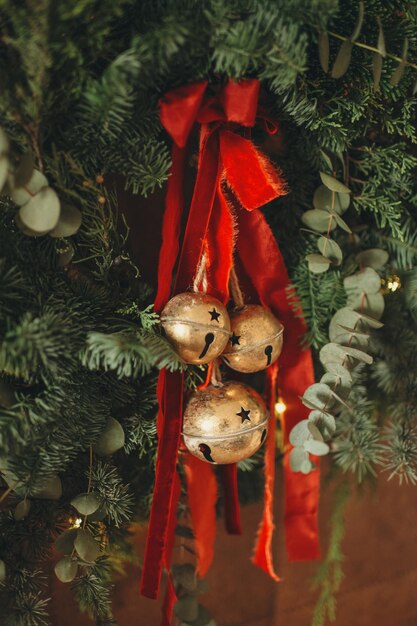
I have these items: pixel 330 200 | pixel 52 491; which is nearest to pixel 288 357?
pixel 330 200

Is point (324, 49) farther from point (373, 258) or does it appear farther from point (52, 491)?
point (52, 491)

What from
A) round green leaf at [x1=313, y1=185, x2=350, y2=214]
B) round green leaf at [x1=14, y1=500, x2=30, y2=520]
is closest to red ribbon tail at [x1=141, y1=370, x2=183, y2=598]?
round green leaf at [x1=14, y1=500, x2=30, y2=520]

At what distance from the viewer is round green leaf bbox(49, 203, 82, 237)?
18.1 inches

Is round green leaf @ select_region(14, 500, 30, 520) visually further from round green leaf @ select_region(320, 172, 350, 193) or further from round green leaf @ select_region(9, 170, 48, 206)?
round green leaf @ select_region(320, 172, 350, 193)

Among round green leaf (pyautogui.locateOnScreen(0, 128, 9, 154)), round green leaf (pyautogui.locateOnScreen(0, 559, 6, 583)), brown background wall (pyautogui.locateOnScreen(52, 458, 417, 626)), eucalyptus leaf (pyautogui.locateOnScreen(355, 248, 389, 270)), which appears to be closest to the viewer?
round green leaf (pyautogui.locateOnScreen(0, 128, 9, 154))

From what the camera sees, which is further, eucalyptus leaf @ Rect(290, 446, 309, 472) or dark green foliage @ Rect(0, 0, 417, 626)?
eucalyptus leaf @ Rect(290, 446, 309, 472)

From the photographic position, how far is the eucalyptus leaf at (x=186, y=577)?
2.23 ft

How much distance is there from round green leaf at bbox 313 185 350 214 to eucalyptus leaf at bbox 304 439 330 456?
0.23m

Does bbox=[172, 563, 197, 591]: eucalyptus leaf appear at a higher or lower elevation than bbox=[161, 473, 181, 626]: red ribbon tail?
lower

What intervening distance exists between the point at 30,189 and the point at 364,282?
13.3 inches

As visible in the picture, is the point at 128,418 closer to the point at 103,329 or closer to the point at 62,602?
the point at 103,329

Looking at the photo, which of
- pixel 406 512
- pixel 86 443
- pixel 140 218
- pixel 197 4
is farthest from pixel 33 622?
pixel 406 512

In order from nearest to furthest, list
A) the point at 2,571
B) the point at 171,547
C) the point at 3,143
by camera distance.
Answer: the point at 3,143, the point at 2,571, the point at 171,547

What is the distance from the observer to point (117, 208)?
54cm
